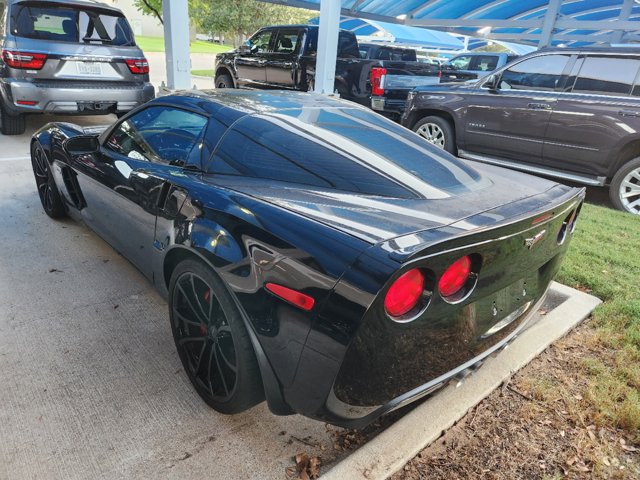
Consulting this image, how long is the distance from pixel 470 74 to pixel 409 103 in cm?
595

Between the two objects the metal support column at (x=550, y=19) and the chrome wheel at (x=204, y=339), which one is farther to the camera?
the metal support column at (x=550, y=19)

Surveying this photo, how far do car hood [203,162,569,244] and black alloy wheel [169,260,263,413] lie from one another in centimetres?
45

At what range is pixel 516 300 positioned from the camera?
2064 millimetres

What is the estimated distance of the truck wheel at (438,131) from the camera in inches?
277

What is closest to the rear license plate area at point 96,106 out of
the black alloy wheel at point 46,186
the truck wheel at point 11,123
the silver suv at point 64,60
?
the silver suv at point 64,60

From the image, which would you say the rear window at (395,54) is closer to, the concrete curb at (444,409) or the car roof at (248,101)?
the car roof at (248,101)

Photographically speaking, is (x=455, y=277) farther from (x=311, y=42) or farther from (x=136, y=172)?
(x=311, y=42)

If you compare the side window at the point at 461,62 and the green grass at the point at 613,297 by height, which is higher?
the side window at the point at 461,62

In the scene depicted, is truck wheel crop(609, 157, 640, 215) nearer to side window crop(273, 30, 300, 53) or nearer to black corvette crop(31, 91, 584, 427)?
black corvette crop(31, 91, 584, 427)

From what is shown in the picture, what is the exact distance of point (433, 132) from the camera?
7312 mm

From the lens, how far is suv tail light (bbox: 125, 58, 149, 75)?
277 inches

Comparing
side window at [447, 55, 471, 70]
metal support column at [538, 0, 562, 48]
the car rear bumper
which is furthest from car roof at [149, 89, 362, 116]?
side window at [447, 55, 471, 70]

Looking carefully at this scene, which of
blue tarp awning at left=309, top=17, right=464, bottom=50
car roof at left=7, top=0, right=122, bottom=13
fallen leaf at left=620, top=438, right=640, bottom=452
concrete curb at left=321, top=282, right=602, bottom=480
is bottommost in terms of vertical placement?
fallen leaf at left=620, top=438, right=640, bottom=452

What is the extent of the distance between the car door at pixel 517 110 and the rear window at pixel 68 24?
5419 mm
